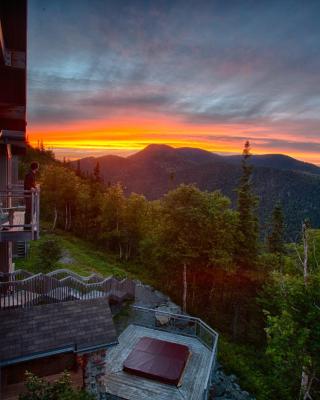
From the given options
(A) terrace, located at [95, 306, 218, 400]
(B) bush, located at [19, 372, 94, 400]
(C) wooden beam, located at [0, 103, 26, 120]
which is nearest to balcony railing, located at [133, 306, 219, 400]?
(A) terrace, located at [95, 306, 218, 400]

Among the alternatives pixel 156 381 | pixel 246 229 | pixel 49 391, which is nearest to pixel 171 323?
pixel 156 381

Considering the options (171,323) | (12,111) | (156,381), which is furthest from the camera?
(171,323)

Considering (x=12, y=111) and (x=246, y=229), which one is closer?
(x=12, y=111)

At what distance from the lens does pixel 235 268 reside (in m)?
24.4

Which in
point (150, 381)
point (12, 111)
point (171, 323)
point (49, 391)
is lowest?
point (171, 323)

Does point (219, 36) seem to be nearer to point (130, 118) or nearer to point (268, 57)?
point (268, 57)

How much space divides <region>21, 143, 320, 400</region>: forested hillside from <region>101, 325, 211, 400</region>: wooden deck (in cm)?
331

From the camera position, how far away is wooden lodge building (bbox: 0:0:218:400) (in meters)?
7.59

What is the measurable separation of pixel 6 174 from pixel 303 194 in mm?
150652

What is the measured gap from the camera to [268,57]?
59.9ft

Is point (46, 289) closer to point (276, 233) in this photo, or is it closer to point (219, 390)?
point (219, 390)

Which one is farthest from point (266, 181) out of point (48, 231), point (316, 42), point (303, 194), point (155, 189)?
point (316, 42)

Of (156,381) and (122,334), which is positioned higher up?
(156,381)

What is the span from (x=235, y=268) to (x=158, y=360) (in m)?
13.5
